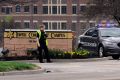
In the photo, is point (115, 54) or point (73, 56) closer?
point (73, 56)

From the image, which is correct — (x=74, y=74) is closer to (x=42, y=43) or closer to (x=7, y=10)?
(x=42, y=43)

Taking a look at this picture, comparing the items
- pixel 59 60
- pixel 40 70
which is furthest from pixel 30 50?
pixel 40 70

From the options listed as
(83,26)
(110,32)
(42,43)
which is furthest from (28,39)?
(83,26)

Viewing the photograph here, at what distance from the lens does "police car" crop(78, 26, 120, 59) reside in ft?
84.6

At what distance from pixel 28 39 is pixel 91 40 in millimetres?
3417

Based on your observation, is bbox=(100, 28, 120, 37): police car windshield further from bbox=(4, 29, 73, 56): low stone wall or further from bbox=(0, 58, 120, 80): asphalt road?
bbox=(0, 58, 120, 80): asphalt road

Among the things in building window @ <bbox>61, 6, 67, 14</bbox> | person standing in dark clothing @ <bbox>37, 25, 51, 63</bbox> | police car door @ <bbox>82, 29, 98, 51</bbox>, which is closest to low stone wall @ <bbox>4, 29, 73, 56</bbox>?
police car door @ <bbox>82, 29, 98, 51</bbox>

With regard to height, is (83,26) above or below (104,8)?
below

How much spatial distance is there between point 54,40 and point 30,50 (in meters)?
2.30

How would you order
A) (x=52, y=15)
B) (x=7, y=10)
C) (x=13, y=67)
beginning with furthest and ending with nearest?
(x=52, y=15) → (x=7, y=10) → (x=13, y=67)

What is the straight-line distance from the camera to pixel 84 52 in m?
24.1

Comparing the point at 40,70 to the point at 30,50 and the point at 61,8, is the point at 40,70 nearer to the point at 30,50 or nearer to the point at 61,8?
the point at 30,50

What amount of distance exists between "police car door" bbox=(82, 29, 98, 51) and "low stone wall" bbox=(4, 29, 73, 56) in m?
1.38

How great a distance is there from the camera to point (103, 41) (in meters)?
26.5
